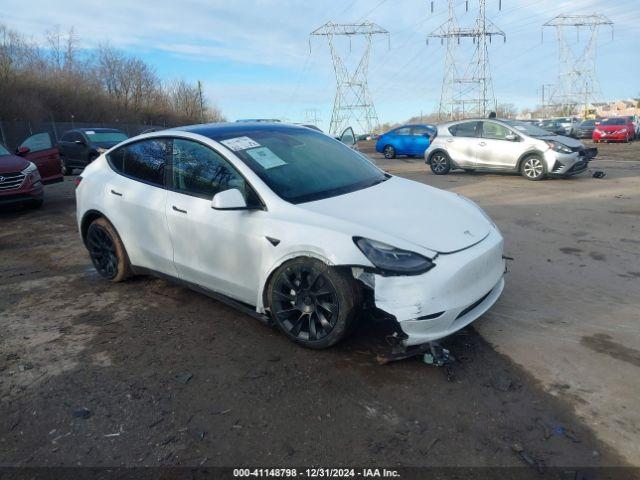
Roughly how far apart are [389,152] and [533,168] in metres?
10.0

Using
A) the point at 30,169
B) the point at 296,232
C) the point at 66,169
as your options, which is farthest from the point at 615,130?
the point at 296,232

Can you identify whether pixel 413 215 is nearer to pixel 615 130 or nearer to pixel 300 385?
pixel 300 385

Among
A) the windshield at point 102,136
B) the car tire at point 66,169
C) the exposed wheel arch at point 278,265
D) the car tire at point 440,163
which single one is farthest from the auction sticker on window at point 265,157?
the car tire at point 66,169

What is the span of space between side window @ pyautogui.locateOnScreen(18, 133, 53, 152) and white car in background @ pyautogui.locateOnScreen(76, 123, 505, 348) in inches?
291

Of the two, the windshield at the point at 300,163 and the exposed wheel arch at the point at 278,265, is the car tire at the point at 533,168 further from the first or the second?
the exposed wheel arch at the point at 278,265

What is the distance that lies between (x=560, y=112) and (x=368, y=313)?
97.5m

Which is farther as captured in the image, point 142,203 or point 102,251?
point 102,251

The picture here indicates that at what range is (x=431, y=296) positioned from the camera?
2.99 m

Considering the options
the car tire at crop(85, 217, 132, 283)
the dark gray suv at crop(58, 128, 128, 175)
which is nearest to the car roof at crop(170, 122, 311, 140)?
the car tire at crop(85, 217, 132, 283)

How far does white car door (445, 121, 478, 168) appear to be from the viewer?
13086 millimetres

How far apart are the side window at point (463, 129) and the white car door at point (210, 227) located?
10.6 meters

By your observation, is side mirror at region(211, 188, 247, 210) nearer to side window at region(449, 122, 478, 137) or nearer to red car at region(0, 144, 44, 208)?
red car at region(0, 144, 44, 208)

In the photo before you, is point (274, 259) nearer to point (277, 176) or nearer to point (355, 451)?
point (277, 176)

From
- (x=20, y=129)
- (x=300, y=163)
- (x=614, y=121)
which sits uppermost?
(x=20, y=129)
